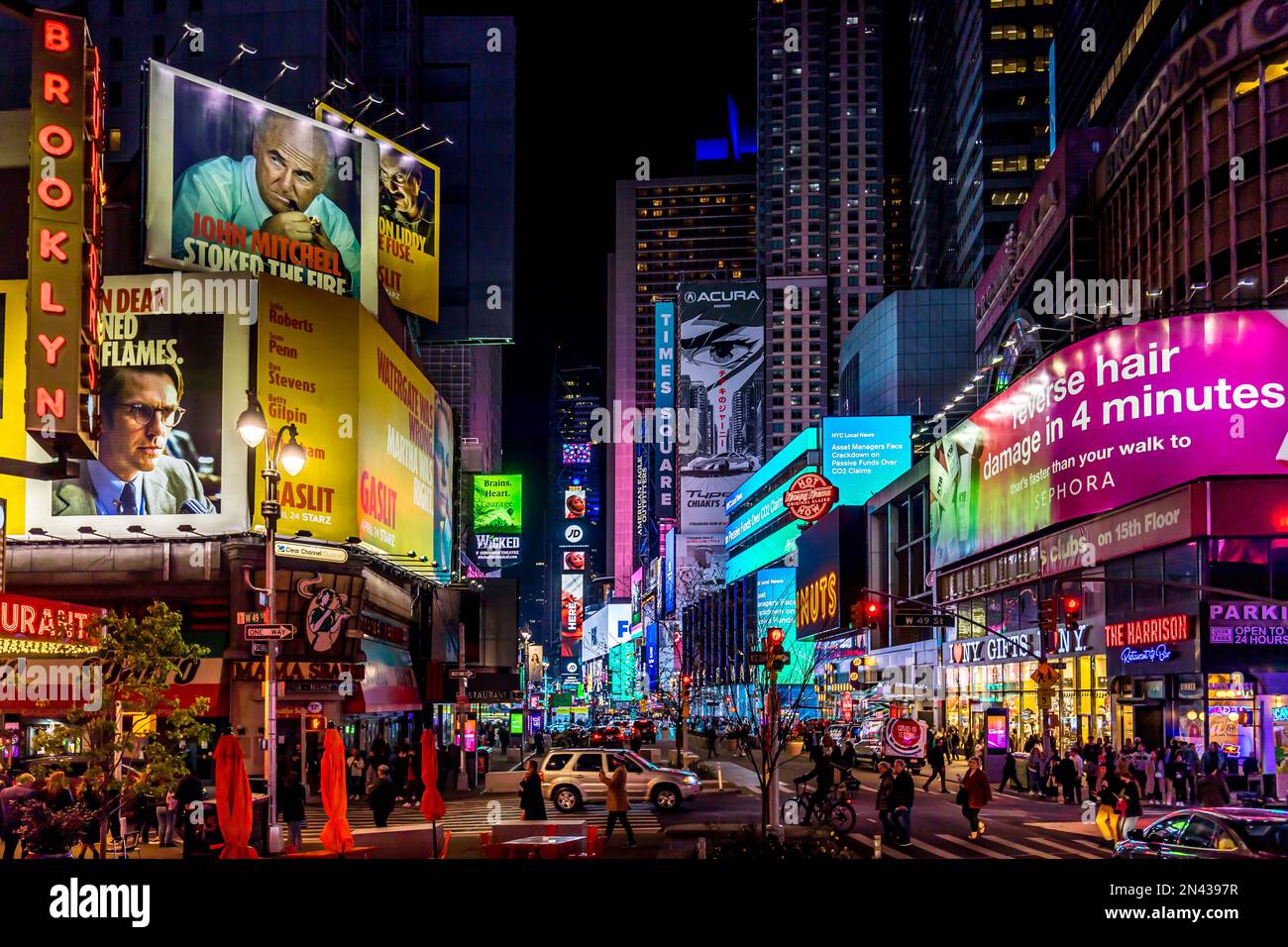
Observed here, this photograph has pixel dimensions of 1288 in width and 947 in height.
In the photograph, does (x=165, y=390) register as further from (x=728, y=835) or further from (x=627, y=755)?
(x=728, y=835)

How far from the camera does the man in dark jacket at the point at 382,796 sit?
32.8m

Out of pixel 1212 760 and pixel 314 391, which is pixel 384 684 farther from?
pixel 1212 760

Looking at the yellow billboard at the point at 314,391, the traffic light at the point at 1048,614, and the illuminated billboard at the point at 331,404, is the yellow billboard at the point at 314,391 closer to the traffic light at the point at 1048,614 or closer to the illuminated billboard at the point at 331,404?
the illuminated billboard at the point at 331,404

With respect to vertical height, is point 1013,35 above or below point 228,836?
above

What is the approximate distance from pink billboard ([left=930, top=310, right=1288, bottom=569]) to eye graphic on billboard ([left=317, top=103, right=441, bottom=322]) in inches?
1130

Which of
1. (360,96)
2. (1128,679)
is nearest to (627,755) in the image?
(1128,679)

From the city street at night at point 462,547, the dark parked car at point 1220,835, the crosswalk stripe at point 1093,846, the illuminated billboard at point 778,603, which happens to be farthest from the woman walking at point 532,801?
the illuminated billboard at point 778,603

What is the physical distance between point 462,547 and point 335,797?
5478 cm

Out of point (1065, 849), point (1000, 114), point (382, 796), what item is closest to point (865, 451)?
point (1000, 114)

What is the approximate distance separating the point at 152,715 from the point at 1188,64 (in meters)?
75.2

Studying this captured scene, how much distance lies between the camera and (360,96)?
7438 cm

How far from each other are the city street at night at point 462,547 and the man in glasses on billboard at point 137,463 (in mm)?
128

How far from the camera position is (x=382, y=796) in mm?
33156

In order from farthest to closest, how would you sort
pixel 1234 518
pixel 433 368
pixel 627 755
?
pixel 433 368 < pixel 1234 518 < pixel 627 755
